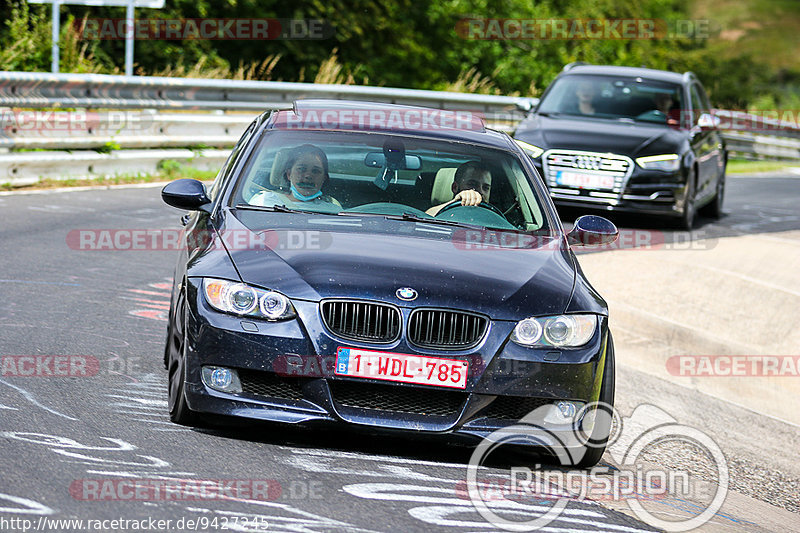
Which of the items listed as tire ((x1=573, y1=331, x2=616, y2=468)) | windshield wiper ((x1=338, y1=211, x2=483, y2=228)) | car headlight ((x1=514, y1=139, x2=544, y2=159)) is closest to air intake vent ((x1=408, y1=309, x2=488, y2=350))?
tire ((x1=573, y1=331, x2=616, y2=468))

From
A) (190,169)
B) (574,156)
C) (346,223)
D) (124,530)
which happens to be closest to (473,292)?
(346,223)

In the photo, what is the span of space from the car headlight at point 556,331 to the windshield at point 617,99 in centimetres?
1007

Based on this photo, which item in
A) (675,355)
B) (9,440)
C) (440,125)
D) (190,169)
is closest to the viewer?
(9,440)

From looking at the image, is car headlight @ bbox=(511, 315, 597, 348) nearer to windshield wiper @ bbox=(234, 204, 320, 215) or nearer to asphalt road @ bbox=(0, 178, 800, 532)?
asphalt road @ bbox=(0, 178, 800, 532)

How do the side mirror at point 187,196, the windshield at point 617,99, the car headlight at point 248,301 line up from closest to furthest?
1. the car headlight at point 248,301
2. the side mirror at point 187,196
3. the windshield at point 617,99

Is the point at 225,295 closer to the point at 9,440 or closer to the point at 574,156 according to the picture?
the point at 9,440

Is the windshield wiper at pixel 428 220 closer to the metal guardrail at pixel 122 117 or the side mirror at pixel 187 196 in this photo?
the side mirror at pixel 187 196

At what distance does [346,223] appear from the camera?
622 centimetres

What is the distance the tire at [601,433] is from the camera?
5641 mm

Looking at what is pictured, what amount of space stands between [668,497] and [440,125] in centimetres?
265

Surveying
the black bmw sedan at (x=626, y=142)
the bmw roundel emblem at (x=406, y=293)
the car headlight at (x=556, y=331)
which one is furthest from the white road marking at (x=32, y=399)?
the black bmw sedan at (x=626, y=142)

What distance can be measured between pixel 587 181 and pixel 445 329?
8885 millimetres

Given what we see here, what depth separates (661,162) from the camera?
1421 cm

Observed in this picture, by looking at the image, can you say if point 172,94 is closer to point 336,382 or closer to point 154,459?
point 336,382
